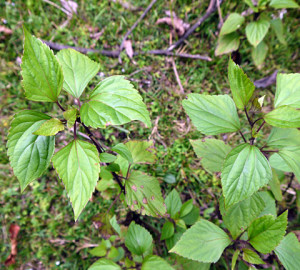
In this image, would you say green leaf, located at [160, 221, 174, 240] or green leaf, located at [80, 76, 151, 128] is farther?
green leaf, located at [160, 221, 174, 240]

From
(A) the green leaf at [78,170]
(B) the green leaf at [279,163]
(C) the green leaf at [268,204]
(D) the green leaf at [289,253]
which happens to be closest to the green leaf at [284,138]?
(B) the green leaf at [279,163]

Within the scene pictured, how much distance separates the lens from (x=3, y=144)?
8.66 feet

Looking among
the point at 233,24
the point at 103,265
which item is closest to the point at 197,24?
the point at 233,24

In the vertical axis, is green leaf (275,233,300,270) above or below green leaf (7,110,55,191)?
below

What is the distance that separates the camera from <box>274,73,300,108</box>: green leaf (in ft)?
4.00

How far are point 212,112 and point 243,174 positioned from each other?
42 centimetres

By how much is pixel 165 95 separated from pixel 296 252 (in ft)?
6.62

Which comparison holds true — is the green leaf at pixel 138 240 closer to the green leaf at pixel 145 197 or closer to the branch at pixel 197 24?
the green leaf at pixel 145 197

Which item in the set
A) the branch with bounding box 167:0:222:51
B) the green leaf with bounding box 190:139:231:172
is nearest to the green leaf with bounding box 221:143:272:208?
the green leaf with bounding box 190:139:231:172

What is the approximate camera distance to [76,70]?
1.27 metres

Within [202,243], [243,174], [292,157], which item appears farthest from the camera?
[202,243]

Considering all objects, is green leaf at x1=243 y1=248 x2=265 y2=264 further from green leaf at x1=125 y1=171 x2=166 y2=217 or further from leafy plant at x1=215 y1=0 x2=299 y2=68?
leafy plant at x1=215 y1=0 x2=299 y2=68

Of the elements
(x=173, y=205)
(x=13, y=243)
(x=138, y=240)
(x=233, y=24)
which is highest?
(x=233, y=24)

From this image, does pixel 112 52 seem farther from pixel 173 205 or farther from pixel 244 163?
pixel 244 163
